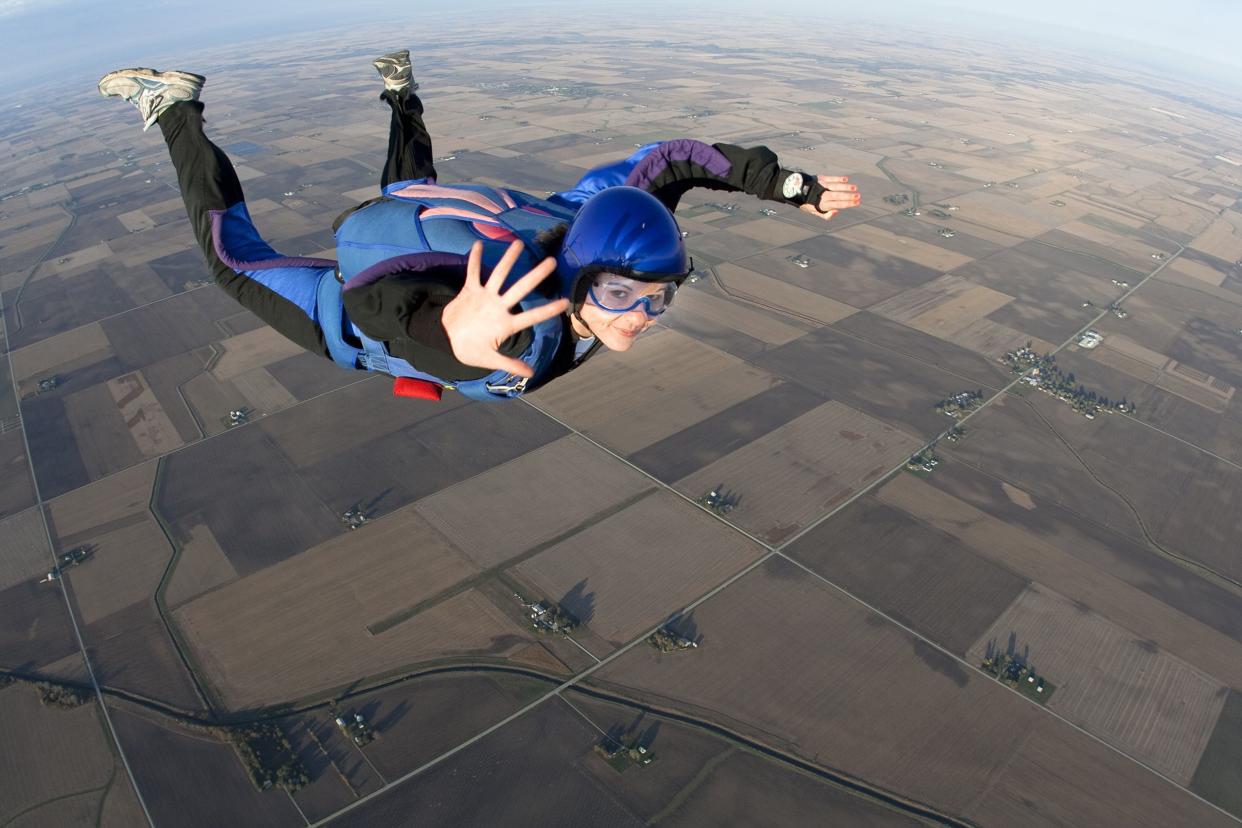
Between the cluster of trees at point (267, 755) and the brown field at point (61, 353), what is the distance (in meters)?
39.4

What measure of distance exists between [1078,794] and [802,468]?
1832 cm

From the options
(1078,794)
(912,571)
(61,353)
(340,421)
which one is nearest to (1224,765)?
(1078,794)

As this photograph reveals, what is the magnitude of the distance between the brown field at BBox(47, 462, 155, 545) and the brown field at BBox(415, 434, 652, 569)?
16.0 meters

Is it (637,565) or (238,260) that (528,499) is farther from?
(238,260)

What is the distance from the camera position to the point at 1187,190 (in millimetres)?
106812

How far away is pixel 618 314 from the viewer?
5.54 m

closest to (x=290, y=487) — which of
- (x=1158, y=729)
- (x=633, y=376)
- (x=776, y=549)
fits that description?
(x=633, y=376)

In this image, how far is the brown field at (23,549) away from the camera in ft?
99.0

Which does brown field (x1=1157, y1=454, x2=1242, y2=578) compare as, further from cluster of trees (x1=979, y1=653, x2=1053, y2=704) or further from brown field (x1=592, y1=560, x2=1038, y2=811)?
brown field (x1=592, y1=560, x2=1038, y2=811)

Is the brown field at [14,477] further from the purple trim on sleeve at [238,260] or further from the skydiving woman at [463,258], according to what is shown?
the purple trim on sleeve at [238,260]

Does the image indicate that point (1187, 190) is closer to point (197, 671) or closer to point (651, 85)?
point (651, 85)

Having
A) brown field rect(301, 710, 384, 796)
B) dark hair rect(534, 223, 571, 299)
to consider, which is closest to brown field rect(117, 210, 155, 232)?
brown field rect(301, 710, 384, 796)

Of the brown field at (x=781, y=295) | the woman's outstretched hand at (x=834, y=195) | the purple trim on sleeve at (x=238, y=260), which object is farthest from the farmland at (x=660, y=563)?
the purple trim on sleeve at (x=238, y=260)

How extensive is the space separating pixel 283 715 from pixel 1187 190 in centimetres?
14656
